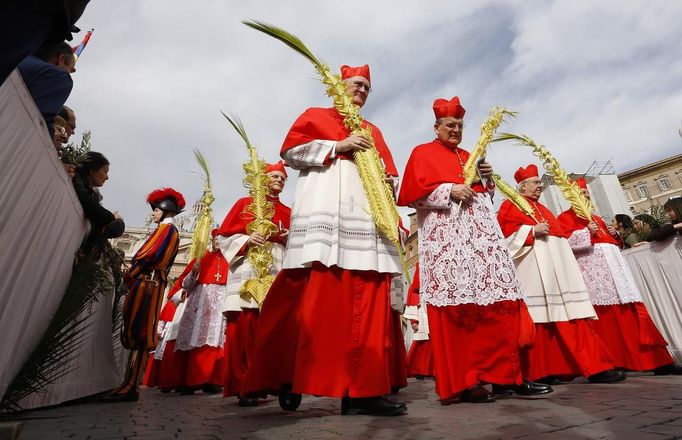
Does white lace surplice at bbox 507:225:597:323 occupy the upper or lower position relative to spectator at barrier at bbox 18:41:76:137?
lower

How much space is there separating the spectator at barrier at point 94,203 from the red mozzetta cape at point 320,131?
6.42 feet

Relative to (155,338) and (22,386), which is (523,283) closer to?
(155,338)

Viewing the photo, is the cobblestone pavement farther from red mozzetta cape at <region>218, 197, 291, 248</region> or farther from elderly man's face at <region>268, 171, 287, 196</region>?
elderly man's face at <region>268, 171, 287, 196</region>

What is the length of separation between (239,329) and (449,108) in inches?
133

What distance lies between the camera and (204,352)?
6.59m

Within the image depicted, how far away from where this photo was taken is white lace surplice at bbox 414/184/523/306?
11.2ft

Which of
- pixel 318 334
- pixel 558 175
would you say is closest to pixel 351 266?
pixel 318 334

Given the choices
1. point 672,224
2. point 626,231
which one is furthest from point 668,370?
point 626,231

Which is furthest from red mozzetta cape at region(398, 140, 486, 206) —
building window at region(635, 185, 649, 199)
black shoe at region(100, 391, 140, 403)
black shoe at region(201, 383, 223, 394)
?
building window at region(635, 185, 649, 199)

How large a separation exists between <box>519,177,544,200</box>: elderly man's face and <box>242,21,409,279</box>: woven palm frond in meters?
3.32

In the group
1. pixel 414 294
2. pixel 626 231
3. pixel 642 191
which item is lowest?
pixel 414 294

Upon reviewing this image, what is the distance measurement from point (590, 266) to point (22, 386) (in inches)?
252

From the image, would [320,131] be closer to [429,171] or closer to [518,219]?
[429,171]

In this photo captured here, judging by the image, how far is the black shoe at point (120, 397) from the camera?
4518 millimetres
